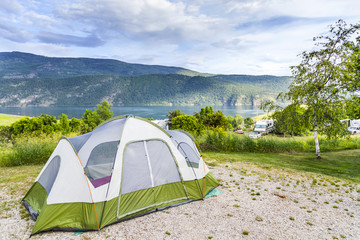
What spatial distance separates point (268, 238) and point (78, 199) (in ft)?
13.7

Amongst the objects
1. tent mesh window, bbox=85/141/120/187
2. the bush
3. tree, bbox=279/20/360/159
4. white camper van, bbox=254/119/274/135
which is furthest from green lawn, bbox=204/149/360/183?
white camper van, bbox=254/119/274/135

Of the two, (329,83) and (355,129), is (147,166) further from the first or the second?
(355,129)

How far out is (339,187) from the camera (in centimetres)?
700

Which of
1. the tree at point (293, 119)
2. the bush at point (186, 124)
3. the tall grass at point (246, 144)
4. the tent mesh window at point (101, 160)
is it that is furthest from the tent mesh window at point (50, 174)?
the bush at point (186, 124)

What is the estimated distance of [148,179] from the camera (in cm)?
534

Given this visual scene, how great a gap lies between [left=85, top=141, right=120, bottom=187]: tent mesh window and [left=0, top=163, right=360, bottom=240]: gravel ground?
1.45 meters

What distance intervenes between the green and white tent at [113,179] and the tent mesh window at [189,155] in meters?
0.03

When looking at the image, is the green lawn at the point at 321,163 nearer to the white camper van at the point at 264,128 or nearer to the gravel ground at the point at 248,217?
the gravel ground at the point at 248,217

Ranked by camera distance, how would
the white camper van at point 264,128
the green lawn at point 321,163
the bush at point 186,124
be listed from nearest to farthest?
the green lawn at point 321,163 → the bush at point 186,124 → the white camper van at point 264,128

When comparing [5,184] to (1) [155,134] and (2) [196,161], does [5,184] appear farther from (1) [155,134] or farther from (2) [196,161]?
(2) [196,161]

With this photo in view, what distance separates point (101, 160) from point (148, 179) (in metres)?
1.42

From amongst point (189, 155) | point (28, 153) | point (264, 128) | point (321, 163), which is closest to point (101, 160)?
point (189, 155)

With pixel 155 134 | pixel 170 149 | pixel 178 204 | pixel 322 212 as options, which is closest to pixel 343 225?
pixel 322 212

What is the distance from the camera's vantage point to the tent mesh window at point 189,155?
6.20m
